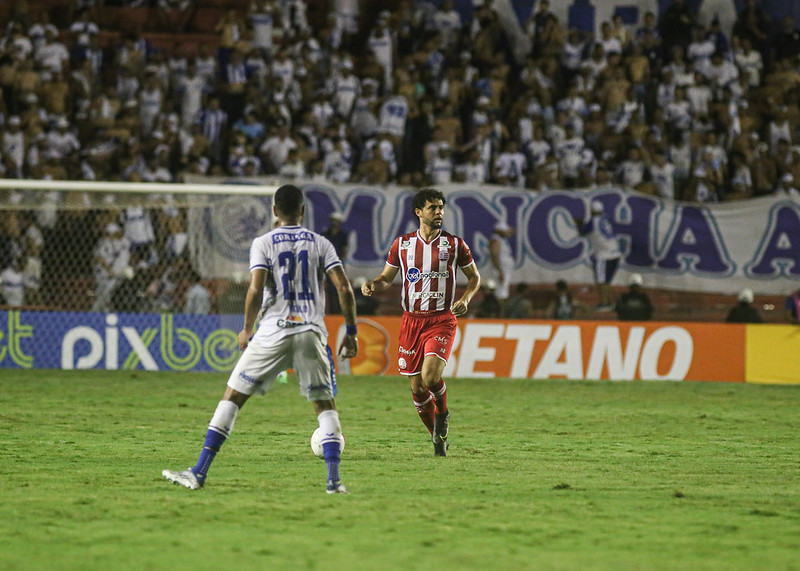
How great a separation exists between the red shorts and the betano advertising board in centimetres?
795

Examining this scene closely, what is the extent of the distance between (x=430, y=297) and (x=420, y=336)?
34 cm

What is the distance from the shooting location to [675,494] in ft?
25.9

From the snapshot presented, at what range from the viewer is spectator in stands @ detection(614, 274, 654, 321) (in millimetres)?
18703

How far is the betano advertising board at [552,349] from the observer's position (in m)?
17.7

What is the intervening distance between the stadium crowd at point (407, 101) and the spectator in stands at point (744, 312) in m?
2.48

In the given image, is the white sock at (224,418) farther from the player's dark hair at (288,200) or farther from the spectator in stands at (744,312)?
the spectator in stands at (744,312)

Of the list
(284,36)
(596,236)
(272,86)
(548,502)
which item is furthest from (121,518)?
(284,36)

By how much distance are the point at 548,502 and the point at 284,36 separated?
17348mm

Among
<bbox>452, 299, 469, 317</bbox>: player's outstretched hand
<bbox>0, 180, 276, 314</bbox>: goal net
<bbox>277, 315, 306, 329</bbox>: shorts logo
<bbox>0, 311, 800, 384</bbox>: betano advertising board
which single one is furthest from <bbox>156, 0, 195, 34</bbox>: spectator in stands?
<bbox>277, 315, 306, 329</bbox>: shorts logo

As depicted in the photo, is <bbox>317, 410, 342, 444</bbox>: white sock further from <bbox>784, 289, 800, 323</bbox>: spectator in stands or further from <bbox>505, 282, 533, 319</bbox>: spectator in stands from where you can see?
<bbox>784, 289, 800, 323</bbox>: spectator in stands

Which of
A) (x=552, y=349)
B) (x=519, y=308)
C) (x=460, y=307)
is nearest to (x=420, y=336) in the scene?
(x=460, y=307)

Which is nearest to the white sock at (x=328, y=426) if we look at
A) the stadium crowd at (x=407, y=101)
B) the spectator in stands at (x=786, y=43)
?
the stadium crowd at (x=407, y=101)

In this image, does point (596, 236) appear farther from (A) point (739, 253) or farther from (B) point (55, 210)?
(B) point (55, 210)

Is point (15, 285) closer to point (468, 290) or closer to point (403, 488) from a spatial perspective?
point (468, 290)
